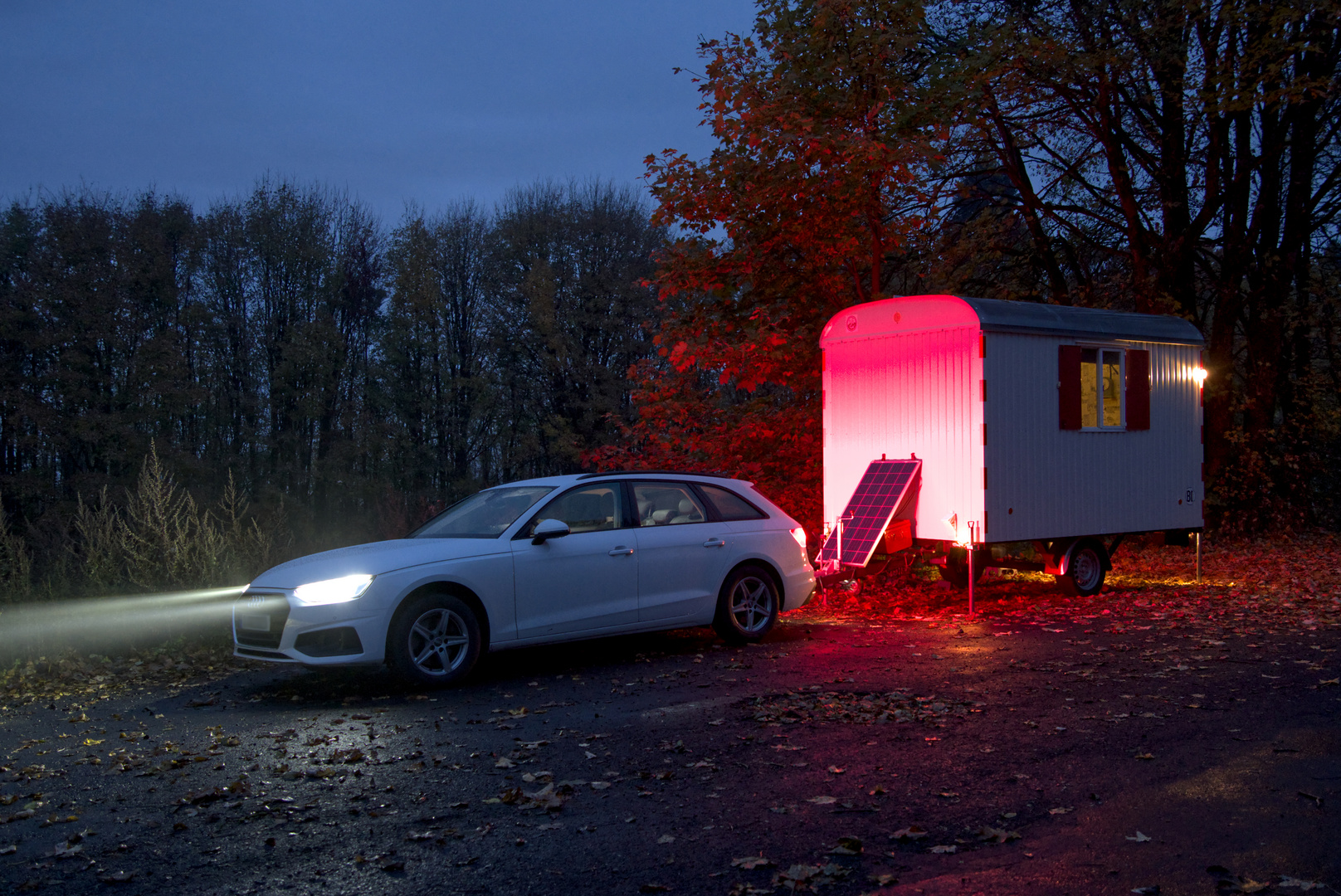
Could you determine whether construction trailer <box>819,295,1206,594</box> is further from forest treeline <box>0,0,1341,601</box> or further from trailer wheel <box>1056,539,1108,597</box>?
forest treeline <box>0,0,1341,601</box>

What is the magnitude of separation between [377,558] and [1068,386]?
28.5 feet

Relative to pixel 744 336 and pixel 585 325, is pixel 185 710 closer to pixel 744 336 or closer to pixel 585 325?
pixel 744 336

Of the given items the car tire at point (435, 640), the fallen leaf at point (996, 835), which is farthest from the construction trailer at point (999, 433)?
the fallen leaf at point (996, 835)

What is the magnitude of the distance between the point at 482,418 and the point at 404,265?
19.2 feet

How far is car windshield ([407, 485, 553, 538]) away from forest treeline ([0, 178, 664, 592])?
60.6ft

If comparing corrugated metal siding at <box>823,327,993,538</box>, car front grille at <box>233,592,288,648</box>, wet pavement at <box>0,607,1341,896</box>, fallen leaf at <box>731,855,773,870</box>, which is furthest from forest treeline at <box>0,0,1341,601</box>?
fallen leaf at <box>731,855,773,870</box>

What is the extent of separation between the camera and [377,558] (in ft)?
26.6

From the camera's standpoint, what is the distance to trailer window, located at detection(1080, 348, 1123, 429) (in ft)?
44.5

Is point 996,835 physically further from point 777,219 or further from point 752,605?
point 777,219

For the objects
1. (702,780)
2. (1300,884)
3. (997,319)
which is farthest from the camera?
(997,319)

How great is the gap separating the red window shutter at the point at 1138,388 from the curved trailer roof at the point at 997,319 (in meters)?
0.25

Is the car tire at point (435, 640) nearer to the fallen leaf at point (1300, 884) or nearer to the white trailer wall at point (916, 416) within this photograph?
the fallen leaf at point (1300, 884)

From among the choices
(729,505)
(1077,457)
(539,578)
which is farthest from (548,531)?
(1077,457)

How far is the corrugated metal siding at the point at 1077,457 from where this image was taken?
40.8 feet
